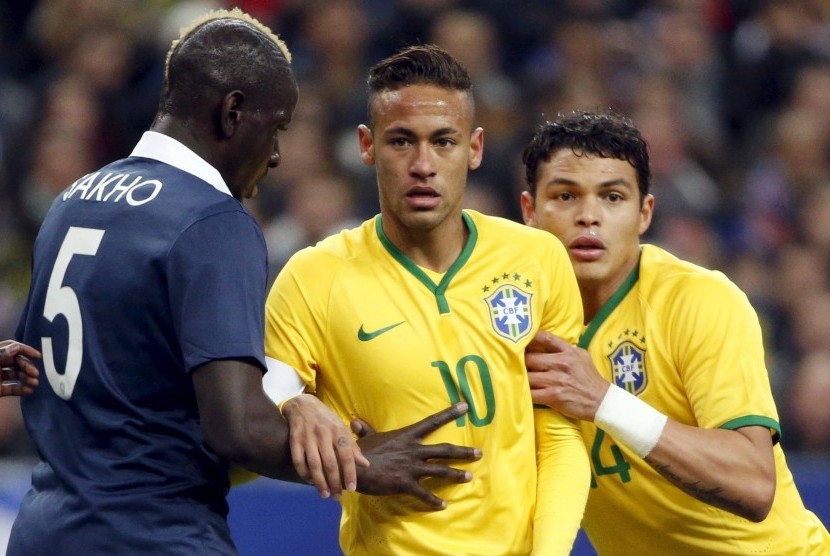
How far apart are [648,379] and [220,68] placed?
5.17 ft

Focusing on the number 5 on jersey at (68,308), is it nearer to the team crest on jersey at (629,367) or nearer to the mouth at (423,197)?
the mouth at (423,197)

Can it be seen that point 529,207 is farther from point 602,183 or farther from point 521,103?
point 521,103

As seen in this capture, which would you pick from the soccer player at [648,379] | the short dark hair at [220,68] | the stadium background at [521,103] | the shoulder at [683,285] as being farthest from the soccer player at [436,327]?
the stadium background at [521,103]

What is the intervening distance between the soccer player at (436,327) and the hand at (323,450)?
0.33m

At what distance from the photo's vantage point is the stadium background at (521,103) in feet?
23.0

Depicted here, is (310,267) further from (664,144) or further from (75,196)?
(664,144)

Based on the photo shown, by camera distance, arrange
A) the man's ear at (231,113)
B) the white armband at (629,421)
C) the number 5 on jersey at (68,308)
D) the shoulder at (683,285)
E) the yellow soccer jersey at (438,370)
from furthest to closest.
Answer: the shoulder at (683,285), the white armband at (629,421), the yellow soccer jersey at (438,370), the man's ear at (231,113), the number 5 on jersey at (68,308)

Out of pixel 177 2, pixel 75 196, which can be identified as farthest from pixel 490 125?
pixel 75 196

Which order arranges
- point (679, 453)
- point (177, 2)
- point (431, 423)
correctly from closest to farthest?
1. point (431, 423)
2. point (679, 453)
3. point (177, 2)

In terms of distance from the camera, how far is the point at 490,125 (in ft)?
24.1

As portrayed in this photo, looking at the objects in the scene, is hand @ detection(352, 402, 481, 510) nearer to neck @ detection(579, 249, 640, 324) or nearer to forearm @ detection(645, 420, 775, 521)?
forearm @ detection(645, 420, 775, 521)

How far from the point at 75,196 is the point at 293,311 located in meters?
0.64

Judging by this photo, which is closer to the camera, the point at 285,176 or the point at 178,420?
the point at 178,420

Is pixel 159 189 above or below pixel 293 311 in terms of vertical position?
above
